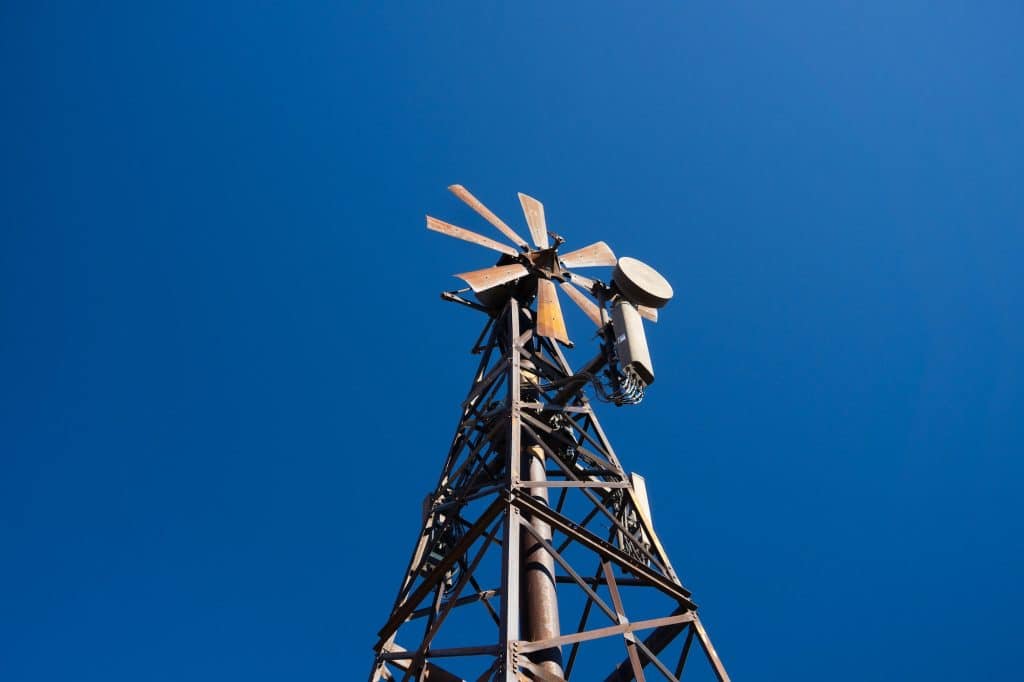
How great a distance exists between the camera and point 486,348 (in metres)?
15.1

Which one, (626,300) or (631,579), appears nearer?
(631,579)

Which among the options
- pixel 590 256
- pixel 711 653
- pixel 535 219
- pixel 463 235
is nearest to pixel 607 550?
pixel 711 653

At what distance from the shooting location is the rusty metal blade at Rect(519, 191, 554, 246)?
1659 cm

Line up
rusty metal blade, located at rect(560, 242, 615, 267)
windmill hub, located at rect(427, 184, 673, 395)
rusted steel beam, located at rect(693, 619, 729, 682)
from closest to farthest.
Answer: rusted steel beam, located at rect(693, 619, 729, 682) → windmill hub, located at rect(427, 184, 673, 395) → rusty metal blade, located at rect(560, 242, 615, 267)

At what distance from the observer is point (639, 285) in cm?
1274

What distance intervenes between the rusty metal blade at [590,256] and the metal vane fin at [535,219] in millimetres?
633

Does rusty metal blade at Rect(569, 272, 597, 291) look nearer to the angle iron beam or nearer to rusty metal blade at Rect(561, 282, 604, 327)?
rusty metal blade at Rect(561, 282, 604, 327)

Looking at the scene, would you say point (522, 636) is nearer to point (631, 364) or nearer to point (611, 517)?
point (611, 517)

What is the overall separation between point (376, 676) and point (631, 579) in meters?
3.71

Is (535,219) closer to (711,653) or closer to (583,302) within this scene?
(583,302)

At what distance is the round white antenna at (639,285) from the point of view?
1275cm

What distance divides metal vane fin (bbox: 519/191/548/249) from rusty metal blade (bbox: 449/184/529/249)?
520 mm

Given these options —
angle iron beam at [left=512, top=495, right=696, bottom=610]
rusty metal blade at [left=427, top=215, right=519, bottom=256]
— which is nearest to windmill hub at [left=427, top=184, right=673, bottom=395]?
rusty metal blade at [left=427, top=215, right=519, bottom=256]

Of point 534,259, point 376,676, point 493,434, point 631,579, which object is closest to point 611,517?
point 631,579
